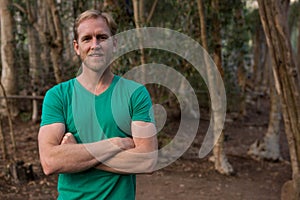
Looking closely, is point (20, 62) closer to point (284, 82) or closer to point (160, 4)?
point (160, 4)

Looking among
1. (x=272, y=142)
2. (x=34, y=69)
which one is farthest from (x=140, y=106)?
(x=34, y=69)

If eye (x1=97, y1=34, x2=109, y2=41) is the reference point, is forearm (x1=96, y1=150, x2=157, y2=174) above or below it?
below

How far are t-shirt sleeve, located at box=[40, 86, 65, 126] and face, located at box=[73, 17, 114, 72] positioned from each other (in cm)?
22

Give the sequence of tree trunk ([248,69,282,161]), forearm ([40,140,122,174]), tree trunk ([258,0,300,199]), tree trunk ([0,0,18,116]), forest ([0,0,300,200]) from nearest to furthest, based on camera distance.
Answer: forearm ([40,140,122,174]) → tree trunk ([258,0,300,199]) → forest ([0,0,300,200]) → tree trunk ([248,69,282,161]) → tree trunk ([0,0,18,116])

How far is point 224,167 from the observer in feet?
25.6

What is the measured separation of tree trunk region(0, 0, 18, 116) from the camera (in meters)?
11.1

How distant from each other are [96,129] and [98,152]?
0.38 ft

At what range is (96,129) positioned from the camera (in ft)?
7.14

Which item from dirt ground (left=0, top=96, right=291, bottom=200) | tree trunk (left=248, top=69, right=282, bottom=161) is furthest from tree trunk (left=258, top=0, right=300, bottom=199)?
tree trunk (left=248, top=69, right=282, bottom=161)

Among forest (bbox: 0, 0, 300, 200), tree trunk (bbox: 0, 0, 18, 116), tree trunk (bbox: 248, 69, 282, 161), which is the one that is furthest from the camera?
tree trunk (bbox: 0, 0, 18, 116)

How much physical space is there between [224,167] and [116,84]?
5886 millimetres

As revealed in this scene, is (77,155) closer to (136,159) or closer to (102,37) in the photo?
(136,159)

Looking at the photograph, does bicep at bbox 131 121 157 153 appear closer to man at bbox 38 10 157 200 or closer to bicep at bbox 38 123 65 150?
man at bbox 38 10 157 200

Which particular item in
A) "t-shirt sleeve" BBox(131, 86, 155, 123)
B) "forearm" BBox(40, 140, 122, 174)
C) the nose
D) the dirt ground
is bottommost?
the dirt ground
